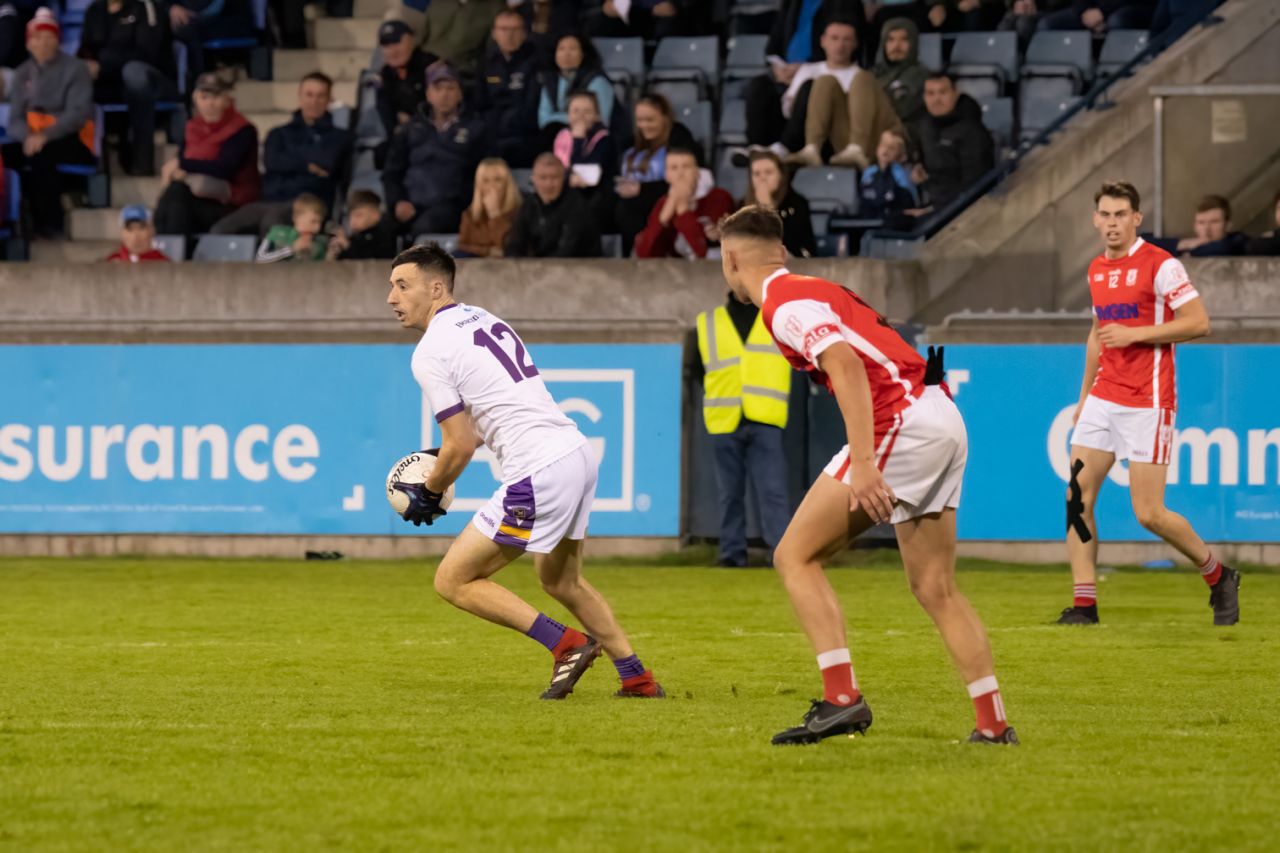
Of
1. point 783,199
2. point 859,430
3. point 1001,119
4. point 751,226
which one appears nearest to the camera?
point 859,430

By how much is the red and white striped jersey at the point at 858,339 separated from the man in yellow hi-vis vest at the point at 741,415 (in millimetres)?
8900

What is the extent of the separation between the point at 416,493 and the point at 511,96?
12.0 meters

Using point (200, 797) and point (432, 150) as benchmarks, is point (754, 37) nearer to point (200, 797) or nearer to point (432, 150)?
point (432, 150)

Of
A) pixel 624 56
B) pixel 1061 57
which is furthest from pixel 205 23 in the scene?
pixel 1061 57

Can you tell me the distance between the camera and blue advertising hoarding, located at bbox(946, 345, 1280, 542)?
16.0 meters

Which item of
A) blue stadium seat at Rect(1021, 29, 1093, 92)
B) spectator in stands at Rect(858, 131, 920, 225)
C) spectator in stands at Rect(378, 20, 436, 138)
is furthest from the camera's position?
spectator in stands at Rect(378, 20, 436, 138)

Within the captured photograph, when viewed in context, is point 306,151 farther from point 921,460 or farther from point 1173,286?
point 921,460

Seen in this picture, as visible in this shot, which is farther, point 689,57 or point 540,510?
point 689,57

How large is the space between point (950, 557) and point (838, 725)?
0.69 m

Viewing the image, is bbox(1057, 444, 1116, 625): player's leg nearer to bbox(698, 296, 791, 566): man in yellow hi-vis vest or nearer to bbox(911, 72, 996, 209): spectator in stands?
bbox(698, 296, 791, 566): man in yellow hi-vis vest

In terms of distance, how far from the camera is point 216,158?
2069 centimetres

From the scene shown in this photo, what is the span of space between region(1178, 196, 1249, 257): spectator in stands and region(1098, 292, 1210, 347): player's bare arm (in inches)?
204

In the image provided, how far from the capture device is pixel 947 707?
8.89 metres

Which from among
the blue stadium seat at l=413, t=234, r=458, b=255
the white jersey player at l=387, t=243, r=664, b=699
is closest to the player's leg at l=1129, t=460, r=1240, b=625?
the white jersey player at l=387, t=243, r=664, b=699
